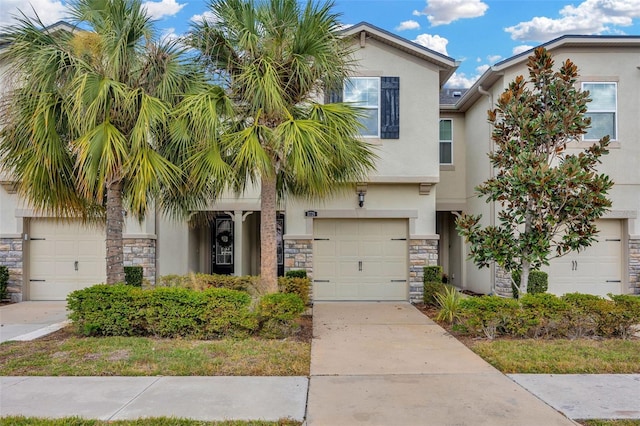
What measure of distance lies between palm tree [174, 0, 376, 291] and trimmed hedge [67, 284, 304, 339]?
0.84 meters

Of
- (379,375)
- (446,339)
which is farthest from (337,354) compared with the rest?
(446,339)

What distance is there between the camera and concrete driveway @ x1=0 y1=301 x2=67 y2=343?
758 centimetres

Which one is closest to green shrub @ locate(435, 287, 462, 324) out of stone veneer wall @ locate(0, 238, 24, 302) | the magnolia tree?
the magnolia tree

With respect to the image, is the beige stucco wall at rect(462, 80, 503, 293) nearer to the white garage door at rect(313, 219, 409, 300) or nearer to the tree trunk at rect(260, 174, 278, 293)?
the white garage door at rect(313, 219, 409, 300)

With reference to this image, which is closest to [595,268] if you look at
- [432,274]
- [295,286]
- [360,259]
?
[432,274]

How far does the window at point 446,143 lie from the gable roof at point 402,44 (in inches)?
120

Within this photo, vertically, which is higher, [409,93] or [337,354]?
[409,93]

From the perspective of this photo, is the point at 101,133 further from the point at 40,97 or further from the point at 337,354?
the point at 337,354

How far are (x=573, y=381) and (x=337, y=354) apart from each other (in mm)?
3006

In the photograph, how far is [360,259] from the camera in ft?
36.4

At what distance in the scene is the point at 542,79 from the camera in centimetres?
782

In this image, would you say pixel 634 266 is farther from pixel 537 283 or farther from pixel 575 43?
pixel 575 43

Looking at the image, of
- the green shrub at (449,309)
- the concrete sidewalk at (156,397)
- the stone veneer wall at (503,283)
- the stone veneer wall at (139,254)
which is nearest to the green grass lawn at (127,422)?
the concrete sidewalk at (156,397)

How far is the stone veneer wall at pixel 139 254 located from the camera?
1093 centimetres
